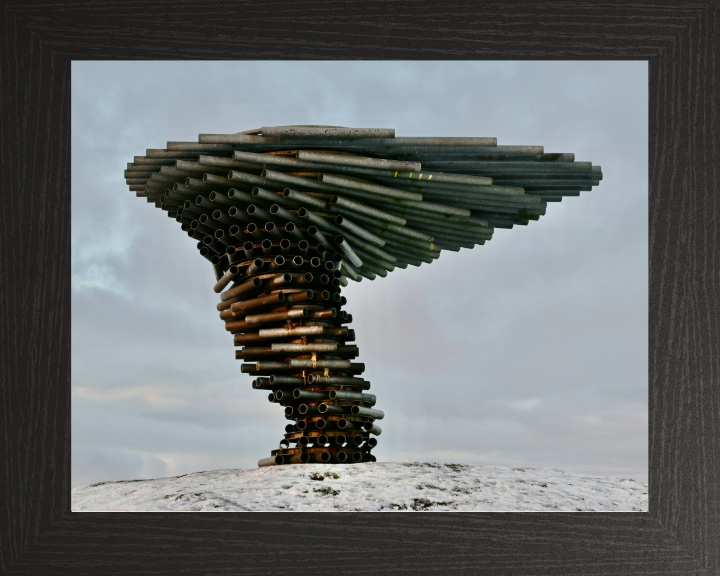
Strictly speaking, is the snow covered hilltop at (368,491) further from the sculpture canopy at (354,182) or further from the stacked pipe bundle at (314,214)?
the sculpture canopy at (354,182)

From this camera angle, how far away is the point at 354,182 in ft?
22.2

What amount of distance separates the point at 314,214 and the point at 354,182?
1.25 feet

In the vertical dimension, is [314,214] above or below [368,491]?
above

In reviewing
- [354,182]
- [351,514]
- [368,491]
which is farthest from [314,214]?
[351,514]

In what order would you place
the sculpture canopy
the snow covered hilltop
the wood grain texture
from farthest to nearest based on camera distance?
the sculpture canopy, the snow covered hilltop, the wood grain texture

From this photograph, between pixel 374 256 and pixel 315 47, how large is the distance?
11.4 ft

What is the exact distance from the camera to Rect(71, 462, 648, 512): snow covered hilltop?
5.27m

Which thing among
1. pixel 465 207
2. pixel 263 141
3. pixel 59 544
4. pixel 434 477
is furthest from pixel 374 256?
pixel 59 544

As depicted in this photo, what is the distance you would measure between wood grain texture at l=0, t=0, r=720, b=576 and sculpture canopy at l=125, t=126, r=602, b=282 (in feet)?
6.51

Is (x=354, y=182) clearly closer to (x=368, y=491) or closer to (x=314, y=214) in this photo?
(x=314, y=214)

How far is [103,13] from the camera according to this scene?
450 centimetres

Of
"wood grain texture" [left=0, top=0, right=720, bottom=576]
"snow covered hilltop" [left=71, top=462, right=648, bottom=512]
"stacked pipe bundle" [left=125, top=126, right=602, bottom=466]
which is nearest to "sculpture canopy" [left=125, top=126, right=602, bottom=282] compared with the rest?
"stacked pipe bundle" [left=125, top=126, right=602, bottom=466]

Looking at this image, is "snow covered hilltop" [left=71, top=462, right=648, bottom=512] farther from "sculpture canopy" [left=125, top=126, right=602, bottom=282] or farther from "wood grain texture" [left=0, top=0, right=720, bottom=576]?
"sculpture canopy" [left=125, top=126, right=602, bottom=282]

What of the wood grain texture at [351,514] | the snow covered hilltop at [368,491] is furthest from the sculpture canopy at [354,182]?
the wood grain texture at [351,514]
